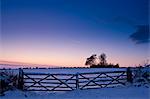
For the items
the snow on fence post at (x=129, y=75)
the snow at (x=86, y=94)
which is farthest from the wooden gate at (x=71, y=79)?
the snow at (x=86, y=94)

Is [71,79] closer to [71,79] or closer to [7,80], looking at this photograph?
[71,79]

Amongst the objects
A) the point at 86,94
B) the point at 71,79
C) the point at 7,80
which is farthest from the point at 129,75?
the point at 7,80

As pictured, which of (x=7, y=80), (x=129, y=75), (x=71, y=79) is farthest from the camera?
(x=129, y=75)

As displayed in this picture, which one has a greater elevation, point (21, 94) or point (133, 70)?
point (133, 70)

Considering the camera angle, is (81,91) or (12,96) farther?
(81,91)

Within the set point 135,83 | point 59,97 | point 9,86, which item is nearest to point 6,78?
point 9,86

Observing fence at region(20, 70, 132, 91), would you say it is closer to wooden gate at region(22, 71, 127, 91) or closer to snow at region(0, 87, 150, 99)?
wooden gate at region(22, 71, 127, 91)

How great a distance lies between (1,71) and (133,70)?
1090cm

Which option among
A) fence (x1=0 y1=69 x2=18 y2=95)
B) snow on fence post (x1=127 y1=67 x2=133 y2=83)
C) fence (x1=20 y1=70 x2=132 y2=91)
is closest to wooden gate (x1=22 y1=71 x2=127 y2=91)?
fence (x1=20 y1=70 x2=132 y2=91)

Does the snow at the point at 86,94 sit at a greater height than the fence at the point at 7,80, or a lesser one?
lesser

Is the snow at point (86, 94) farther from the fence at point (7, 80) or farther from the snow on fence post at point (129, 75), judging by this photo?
the snow on fence post at point (129, 75)

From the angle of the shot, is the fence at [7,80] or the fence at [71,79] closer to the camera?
the fence at [7,80]

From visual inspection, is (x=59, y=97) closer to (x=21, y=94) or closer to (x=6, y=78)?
(x=21, y=94)

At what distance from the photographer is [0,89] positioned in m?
19.1
